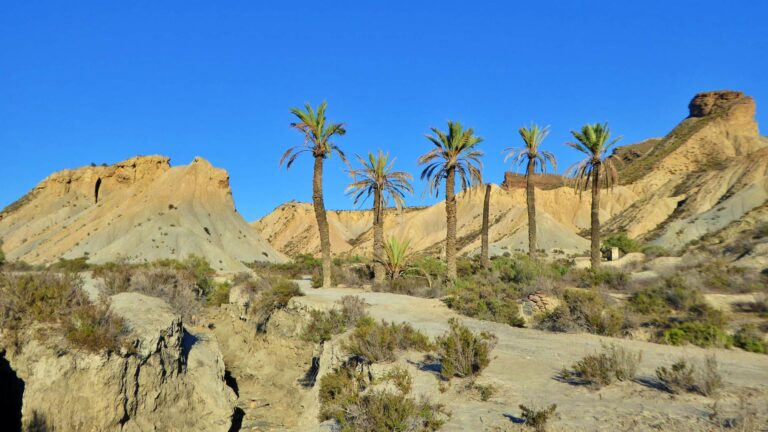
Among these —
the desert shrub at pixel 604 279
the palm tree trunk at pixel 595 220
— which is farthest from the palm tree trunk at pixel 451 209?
the palm tree trunk at pixel 595 220

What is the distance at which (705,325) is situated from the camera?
11266 mm

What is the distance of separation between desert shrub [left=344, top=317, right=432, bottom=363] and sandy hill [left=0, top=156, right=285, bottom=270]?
3220cm

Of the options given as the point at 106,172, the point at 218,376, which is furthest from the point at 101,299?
the point at 106,172

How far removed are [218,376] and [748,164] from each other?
7390 cm

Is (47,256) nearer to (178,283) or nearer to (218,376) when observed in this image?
(178,283)

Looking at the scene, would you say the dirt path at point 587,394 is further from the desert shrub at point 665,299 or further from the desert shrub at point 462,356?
the desert shrub at point 665,299

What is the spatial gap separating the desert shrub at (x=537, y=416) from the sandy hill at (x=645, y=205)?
4284 cm

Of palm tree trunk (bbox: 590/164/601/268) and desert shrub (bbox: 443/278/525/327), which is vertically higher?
palm tree trunk (bbox: 590/164/601/268)

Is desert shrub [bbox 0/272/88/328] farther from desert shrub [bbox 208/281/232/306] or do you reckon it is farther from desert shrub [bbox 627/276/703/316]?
desert shrub [bbox 627/276/703/316]

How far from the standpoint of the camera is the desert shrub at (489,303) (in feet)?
45.0

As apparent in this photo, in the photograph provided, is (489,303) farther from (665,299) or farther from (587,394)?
(587,394)

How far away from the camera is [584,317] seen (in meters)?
12.3

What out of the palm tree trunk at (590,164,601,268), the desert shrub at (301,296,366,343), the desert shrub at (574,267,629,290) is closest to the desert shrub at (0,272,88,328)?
the desert shrub at (301,296,366,343)

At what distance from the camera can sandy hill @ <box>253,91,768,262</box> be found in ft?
185
